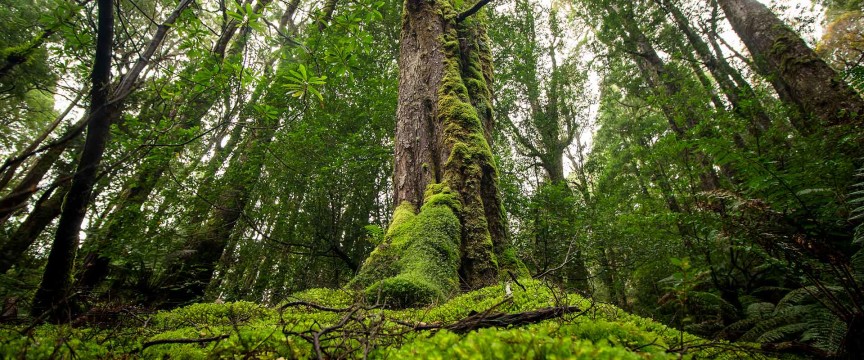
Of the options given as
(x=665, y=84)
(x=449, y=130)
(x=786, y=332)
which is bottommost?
(x=786, y=332)

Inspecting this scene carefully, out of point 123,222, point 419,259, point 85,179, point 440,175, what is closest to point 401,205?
point 440,175

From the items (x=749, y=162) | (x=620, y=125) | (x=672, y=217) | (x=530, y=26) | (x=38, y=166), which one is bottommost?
(x=672, y=217)

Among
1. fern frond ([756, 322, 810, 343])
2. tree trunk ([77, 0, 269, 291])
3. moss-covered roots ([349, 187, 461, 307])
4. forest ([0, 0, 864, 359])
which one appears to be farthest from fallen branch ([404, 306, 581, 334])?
tree trunk ([77, 0, 269, 291])

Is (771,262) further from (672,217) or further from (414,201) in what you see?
(414,201)

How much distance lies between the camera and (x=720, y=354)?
58.6 inches

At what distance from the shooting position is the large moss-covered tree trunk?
11.5 ft

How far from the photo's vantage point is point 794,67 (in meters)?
5.66

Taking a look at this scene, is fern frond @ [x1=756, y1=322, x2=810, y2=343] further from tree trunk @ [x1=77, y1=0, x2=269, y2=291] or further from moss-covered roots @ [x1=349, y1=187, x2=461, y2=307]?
tree trunk @ [x1=77, y1=0, x2=269, y2=291]

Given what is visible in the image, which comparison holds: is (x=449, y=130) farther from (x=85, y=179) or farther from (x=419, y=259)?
(x=85, y=179)

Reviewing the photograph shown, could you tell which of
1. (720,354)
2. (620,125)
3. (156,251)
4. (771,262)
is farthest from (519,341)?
(620,125)

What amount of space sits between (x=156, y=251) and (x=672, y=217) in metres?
8.25

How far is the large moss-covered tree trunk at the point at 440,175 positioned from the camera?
138 inches

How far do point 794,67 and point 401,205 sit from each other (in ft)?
22.9

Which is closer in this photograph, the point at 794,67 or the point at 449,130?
the point at 449,130
